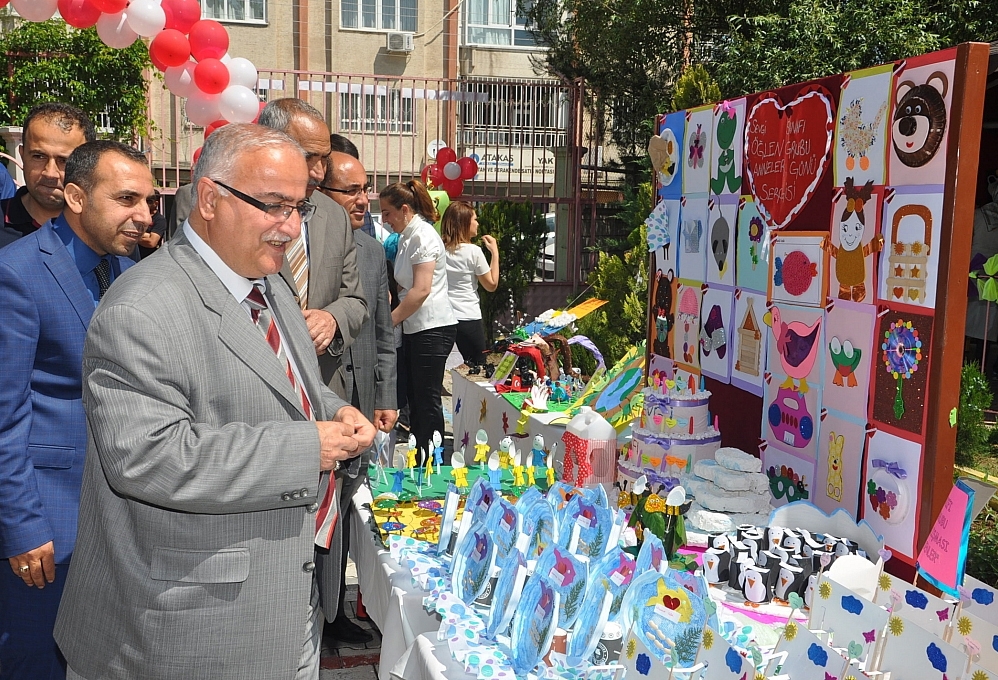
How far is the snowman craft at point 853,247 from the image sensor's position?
95.5 inches

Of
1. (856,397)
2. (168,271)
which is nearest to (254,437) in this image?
(168,271)

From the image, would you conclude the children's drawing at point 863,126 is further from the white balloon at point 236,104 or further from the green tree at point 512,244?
the green tree at point 512,244

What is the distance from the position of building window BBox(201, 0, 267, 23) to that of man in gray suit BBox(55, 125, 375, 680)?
53.9 ft

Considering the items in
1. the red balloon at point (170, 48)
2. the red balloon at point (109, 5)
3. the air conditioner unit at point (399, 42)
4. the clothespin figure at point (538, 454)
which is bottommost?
the clothespin figure at point (538, 454)

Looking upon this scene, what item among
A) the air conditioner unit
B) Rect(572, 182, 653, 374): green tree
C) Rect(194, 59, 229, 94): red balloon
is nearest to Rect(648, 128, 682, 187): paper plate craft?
Rect(194, 59, 229, 94): red balloon

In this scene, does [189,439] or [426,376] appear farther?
[426,376]

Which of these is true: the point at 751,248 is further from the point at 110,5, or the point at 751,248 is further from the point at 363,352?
the point at 110,5

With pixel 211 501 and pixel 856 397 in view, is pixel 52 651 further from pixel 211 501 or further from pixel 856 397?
pixel 856 397

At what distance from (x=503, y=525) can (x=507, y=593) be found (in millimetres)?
231

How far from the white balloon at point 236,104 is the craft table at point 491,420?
1964 mm

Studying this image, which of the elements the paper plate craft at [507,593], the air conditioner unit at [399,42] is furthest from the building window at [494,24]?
the paper plate craft at [507,593]

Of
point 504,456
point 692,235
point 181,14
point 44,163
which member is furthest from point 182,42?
point 504,456

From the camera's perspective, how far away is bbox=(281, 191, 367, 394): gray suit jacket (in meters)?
2.72

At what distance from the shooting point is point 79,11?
202 inches
